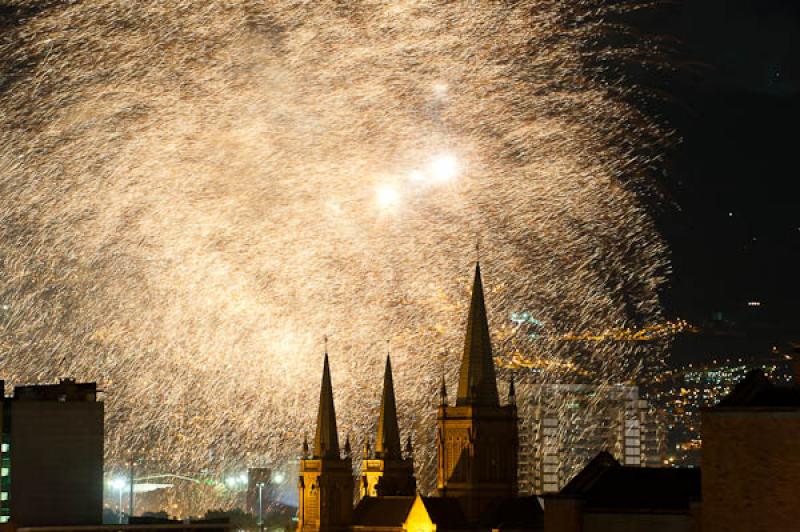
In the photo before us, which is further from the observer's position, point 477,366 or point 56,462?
point 477,366

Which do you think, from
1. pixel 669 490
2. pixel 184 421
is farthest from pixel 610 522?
pixel 184 421

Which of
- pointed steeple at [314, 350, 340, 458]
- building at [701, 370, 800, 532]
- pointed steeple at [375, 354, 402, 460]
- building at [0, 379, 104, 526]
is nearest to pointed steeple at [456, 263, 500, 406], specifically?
pointed steeple at [314, 350, 340, 458]

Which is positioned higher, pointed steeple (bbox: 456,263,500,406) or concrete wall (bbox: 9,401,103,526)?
concrete wall (bbox: 9,401,103,526)

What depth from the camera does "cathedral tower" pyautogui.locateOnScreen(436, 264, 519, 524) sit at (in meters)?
158

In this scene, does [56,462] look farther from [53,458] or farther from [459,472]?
[459,472]

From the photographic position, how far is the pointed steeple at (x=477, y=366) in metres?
156

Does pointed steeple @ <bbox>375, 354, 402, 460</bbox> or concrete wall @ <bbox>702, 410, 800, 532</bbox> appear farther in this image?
pointed steeple @ <bbox>375, 354, 402, 460</bbox>

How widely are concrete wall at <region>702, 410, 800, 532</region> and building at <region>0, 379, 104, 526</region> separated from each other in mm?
55391

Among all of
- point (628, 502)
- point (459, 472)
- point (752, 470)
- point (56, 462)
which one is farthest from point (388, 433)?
point (752, 470)

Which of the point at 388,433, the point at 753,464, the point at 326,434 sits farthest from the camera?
the point at 388,433

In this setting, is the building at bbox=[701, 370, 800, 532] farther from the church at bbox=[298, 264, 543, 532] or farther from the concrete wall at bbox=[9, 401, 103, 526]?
the concrete wall at bbox=[9, 401, 103, 526]

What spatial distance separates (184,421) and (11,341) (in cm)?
2436

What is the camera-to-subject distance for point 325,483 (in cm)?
16675

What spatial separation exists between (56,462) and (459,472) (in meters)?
34.2
